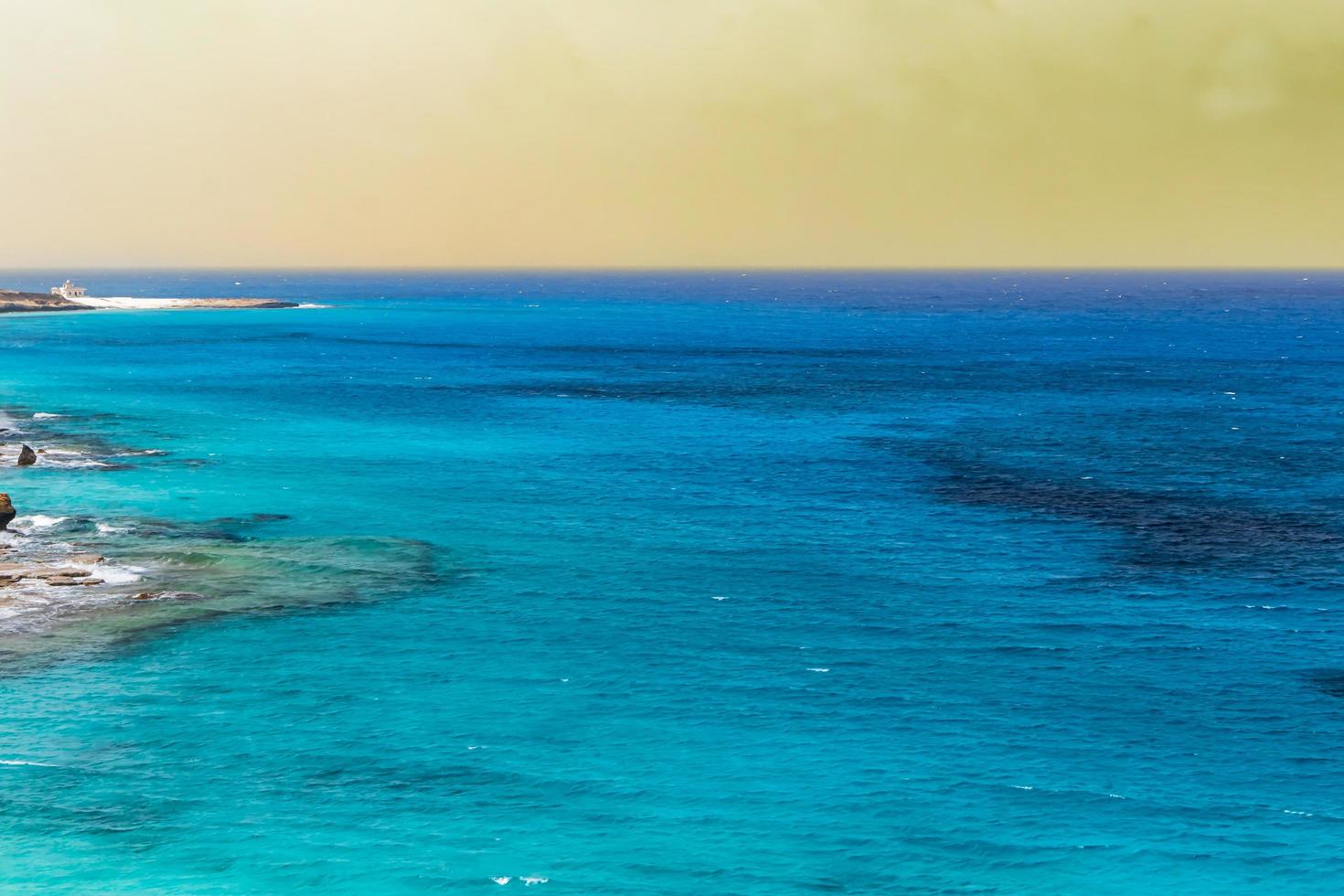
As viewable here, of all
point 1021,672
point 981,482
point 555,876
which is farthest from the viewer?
point 981,482

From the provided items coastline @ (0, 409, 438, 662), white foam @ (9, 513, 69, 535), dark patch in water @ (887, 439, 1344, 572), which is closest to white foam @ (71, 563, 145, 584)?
coastline @ (0, 409, 438, 662)

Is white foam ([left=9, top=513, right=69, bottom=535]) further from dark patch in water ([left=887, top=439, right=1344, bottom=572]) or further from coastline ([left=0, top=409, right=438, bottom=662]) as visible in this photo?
dark patch in water ([left=887, top=439, right=1344, bottom=572])

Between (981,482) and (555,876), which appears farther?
(981,482)

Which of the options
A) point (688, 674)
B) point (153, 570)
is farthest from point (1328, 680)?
→ point (153, 570)

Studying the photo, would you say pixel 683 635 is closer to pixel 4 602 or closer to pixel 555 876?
pixel 555 876

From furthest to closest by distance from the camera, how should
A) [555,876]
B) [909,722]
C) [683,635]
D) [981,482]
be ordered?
1. [981,482]
2. [683,635]
3. [909,722]
4. [555,876]

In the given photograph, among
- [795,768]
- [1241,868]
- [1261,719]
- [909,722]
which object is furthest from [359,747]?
[1261,719]

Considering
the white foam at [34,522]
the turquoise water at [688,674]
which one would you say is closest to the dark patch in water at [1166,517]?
the turquoise water at [688,674]

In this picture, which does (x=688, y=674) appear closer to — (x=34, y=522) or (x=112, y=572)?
(x=112, y=572)
